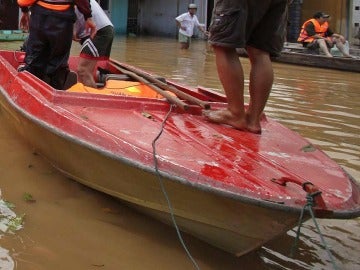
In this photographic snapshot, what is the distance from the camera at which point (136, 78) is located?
5324 mm

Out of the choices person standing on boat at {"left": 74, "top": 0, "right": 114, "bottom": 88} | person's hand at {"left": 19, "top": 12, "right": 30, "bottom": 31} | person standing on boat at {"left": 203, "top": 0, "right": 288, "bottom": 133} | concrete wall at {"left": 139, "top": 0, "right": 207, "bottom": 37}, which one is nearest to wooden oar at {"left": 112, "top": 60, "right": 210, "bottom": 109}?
person standing on boat at {"left": 203, "top": 0, "right": 288, "bottom": 133}

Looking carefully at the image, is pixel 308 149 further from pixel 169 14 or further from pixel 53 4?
pixel 169 14

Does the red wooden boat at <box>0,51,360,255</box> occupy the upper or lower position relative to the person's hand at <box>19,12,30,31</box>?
lower

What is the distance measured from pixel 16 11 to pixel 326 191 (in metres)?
16.1

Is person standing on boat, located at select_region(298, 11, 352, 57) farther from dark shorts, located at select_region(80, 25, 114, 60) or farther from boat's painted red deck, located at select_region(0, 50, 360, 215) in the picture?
boat's painted red deck, located at select_region(0, 50, 360, 215)

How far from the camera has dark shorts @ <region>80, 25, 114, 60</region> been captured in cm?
526

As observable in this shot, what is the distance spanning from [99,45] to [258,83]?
2326 millimetres

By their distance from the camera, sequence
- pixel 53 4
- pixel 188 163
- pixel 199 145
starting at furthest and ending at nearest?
pixel 53 4 < pixel 199 145 < pixel 188 163

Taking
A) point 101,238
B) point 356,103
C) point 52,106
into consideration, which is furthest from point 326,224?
point 356,103

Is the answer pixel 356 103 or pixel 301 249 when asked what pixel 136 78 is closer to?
pixel 301 249

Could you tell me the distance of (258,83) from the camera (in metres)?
3.65

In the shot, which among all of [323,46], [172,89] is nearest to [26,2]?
[172,89]

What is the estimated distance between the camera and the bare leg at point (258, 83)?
3.66 meters

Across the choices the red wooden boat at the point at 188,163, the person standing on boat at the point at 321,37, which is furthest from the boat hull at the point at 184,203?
the person standing on boat at the point at 321,37
